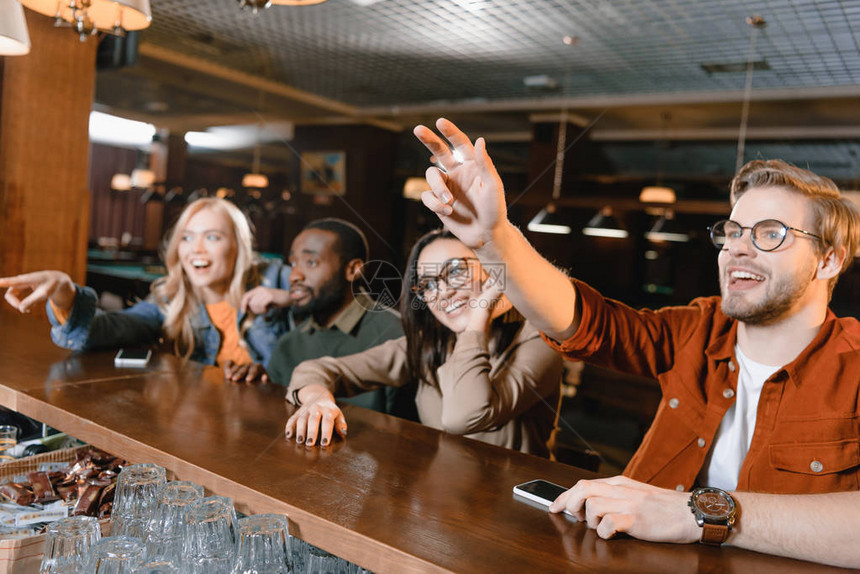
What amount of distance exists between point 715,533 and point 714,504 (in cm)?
4

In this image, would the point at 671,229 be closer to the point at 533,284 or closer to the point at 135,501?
the point at 533,284

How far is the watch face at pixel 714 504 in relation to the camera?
3.15 feet

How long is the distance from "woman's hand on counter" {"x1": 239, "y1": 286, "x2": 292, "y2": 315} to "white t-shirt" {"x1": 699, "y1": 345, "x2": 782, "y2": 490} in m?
1.60

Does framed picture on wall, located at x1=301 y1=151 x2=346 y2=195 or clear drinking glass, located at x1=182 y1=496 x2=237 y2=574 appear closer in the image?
clear drinking glass, located at x1=182 y1=496 x2=237 y2=574

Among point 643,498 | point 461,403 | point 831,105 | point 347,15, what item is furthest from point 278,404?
point 831,105

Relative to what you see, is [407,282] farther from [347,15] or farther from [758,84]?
[758,84]

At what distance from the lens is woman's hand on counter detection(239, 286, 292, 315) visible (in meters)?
2.49

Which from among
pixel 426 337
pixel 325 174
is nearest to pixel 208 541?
pixel 426 337

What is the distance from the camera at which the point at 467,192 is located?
109cm

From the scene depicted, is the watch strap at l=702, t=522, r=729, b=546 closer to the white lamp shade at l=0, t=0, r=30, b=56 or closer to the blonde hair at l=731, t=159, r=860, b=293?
the blonde hair at l=731, t=159, r=860, b=293

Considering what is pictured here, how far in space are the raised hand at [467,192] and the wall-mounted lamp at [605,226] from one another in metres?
3.63

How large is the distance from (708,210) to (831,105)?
1.03 meters

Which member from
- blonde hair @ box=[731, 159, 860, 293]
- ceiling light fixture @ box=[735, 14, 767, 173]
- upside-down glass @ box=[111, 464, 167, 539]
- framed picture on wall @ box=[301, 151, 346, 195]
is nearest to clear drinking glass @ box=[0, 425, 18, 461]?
upside-down glass @ box=[111, 464, 167, 539]

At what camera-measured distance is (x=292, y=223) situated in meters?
2.71
